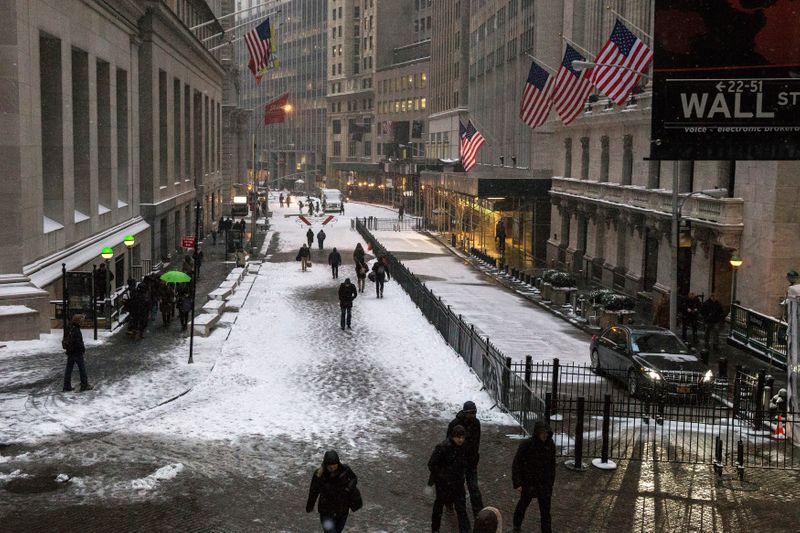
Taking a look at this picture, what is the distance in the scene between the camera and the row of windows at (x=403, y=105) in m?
130

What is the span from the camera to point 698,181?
35625 mm

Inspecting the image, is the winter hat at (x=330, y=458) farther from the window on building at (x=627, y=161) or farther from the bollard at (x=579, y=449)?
the window on building at (x=627, y=161)

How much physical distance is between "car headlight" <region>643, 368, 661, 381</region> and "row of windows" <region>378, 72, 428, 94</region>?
112 meters

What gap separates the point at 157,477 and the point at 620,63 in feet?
71.7

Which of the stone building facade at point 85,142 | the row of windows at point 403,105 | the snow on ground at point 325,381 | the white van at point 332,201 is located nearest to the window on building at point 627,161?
the snow on ground at point 325,381

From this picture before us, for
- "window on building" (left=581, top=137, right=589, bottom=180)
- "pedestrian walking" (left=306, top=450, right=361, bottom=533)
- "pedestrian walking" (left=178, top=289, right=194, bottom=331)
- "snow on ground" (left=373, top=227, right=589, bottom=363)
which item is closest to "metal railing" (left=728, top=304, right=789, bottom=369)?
"snow on ground" (left=373, top=227, right=589, bottom=363)

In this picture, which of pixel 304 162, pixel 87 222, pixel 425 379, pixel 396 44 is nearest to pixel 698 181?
pixel 425 379

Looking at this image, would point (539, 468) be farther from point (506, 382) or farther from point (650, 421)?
point (650, 421)

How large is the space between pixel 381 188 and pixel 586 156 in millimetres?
87369

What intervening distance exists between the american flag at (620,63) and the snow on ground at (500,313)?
8.24m

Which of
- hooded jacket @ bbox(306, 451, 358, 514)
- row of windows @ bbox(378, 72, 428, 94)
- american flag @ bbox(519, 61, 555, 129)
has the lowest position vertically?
hooded jacket @ bbox(306, 451, 358, 514)

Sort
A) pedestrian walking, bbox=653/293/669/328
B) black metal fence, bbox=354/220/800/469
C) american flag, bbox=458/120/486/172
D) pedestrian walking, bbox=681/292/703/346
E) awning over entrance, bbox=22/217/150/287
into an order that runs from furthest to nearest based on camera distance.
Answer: american flag, bbox=458/120/486/172 < pedestrian walking, bbox=653/293/669/328 < pedestrian walking, bbox=681/292/703/346 < awning over entrance, bbox=22/217/150/287 < black metal fence, bbox=354/220/800/469

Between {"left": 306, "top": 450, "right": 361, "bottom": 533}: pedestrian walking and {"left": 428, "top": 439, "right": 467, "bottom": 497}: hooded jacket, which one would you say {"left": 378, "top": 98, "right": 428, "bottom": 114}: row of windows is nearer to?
{"left": 428, "top": 439, "right": 467, "bottom": 497}: hooded jacket

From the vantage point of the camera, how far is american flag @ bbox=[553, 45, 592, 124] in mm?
35697
